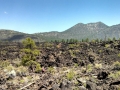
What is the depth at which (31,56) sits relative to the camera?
143ft

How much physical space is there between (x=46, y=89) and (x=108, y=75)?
6826 mm

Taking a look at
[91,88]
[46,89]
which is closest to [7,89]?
[46,89]

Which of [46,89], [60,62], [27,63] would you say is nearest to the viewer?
[46,89]

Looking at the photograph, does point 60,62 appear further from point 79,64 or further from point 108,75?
point 108,75

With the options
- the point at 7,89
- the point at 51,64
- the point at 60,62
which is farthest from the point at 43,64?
the point at 7,89

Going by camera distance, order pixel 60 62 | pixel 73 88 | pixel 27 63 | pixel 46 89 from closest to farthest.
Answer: pixel 73 88 → pixel 46 89 → pixel 27 63 → pixel 60 62

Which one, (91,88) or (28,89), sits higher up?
(91,88)

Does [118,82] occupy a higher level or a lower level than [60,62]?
higher

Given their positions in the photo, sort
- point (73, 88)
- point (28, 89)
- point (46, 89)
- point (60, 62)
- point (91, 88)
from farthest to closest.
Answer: point (60, 62), point (28, 89), point (46, 89), point (73, 88), point (91, 88)

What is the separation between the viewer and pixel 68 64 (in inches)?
1716

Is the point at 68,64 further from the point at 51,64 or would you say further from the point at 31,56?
the point at 31,56

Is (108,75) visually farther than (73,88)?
Yes

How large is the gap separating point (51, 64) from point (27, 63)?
5022 millimetres

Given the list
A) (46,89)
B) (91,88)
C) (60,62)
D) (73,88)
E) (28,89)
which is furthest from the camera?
(60,62)
